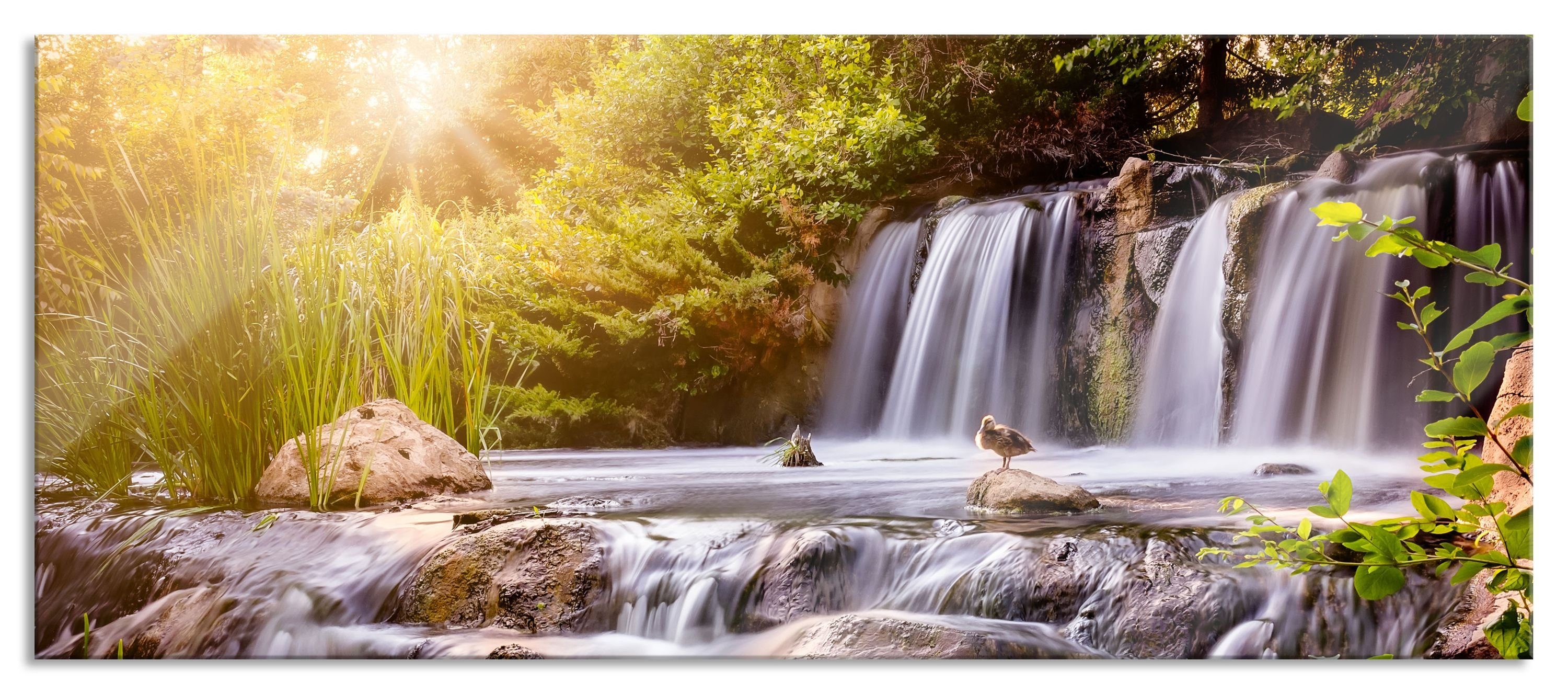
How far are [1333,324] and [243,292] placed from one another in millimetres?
2909

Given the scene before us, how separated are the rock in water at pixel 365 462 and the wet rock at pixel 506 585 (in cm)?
27

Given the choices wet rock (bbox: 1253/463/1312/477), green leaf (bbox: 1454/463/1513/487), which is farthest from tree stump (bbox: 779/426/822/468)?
green leaf (bbox: 1454/463/1513/487)

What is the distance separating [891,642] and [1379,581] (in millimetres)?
1119

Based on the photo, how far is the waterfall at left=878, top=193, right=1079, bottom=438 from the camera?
262 cm

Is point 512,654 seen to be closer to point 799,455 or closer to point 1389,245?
point 799,455

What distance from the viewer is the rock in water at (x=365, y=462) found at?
251cm

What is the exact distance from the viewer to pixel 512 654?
2369 millimetres

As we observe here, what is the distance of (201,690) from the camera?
7.89 feet

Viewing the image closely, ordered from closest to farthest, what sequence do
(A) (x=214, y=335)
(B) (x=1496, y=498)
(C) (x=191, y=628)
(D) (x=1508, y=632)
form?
(D) (x=1508, y=632), (B) (x=1496, y=498), (C) (x=191, y=628), (A) (x=214, y=335)

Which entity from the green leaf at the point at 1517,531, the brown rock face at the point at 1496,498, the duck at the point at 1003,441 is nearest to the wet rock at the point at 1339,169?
the brown rock face at the point at 1496,498

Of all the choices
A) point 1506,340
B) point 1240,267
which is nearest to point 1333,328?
point 1240,267

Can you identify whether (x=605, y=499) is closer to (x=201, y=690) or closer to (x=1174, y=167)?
(x=201, y=690)

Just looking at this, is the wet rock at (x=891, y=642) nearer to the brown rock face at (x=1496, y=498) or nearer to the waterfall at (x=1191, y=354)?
the waterfall at (x=1191, y=354)
